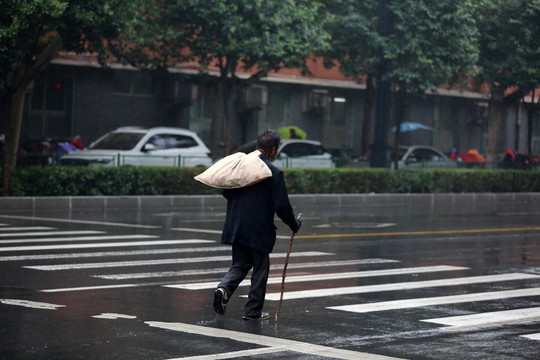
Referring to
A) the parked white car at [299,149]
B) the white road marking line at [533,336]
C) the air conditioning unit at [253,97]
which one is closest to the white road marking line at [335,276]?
the white road marking line at [533,336]

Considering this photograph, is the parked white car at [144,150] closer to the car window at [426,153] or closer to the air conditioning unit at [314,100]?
the car window at [426,153]

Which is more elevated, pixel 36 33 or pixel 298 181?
pixel 36 33

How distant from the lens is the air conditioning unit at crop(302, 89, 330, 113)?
39656mm

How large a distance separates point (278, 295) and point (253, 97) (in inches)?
1062

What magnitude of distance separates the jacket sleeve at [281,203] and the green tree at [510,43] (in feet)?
83.0

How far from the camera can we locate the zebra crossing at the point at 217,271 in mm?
9328

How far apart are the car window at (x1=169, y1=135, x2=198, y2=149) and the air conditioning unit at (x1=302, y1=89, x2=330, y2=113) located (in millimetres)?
11508

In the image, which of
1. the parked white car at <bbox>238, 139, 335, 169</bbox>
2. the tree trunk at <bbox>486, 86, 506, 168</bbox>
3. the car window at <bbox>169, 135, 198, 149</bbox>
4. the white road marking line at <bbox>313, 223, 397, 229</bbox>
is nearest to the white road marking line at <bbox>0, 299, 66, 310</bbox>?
the white road marking line at <bbox>313, 223, 397, 229</bbox>

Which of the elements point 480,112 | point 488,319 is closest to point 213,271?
point 488,319

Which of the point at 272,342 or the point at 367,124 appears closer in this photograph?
the point at 272,342

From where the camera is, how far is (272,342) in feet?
24.5

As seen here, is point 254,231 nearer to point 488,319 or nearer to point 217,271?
point 488,319

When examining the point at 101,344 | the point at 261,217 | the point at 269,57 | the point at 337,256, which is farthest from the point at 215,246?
the point at 269,57

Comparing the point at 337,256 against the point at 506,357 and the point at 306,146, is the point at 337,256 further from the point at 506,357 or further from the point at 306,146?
the point at 306,146
